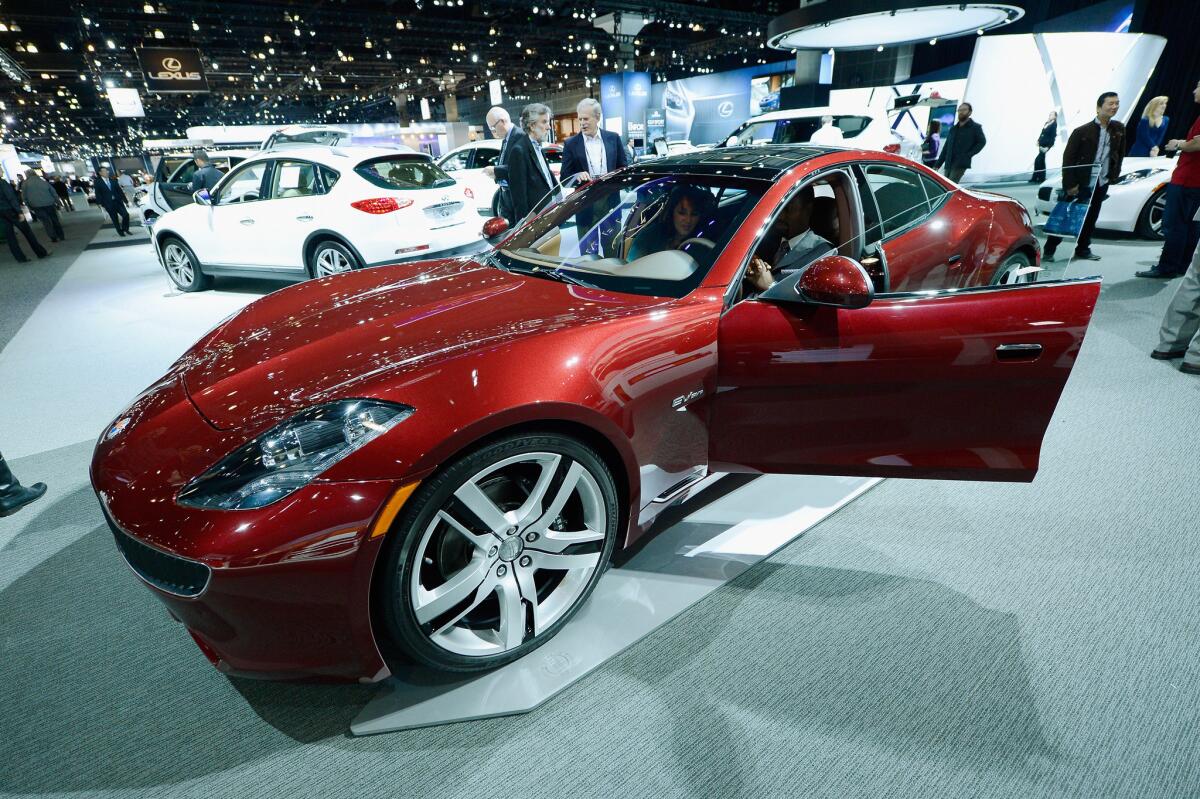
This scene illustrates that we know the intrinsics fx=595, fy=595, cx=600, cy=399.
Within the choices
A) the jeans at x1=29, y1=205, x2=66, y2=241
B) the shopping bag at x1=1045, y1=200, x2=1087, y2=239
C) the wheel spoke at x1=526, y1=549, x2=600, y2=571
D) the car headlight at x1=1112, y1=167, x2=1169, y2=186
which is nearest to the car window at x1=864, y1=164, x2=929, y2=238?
the shopping bag at x1=1045, y1=200, x2=1087, y2=239

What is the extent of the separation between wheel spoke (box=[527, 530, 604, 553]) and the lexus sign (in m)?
18.5

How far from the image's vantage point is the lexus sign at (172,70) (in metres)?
14.6

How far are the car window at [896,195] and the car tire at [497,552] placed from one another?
5.77ft

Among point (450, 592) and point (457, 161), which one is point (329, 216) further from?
point (457, 161)

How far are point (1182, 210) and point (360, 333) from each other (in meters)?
6.26

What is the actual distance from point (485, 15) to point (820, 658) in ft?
83.6

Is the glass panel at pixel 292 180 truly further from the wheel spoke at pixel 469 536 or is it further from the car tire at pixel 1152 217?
the car tire at pixel 1152 217

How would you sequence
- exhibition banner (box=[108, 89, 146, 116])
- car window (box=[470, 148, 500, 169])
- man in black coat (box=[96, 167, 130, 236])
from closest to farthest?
car window (box=[470, 148, 500, 169]) → man in black coat (box=[96, 167, 130, 236]) → exhibition banner (box=[108, 89, 146, 116])

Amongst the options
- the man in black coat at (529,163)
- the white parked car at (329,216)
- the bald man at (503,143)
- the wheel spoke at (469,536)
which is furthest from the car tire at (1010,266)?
the white parked car at (329,216)

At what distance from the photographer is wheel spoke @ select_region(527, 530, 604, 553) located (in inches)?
62.3

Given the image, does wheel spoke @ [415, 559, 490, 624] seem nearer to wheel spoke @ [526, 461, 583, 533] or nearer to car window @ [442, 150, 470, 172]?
wheel spoke @ [526, 461, 583, 533]

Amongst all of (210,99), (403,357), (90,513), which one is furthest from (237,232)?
(210,99)

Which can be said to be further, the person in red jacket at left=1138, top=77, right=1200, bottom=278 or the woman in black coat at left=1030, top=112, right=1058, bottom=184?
the woman in black coat at left=1030, top=112, right=1058, bottom=184

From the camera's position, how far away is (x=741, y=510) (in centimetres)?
225
